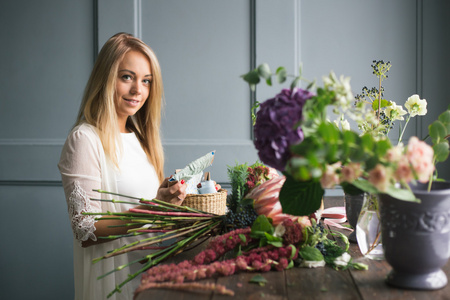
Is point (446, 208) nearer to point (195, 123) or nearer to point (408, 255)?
point (408, 255)

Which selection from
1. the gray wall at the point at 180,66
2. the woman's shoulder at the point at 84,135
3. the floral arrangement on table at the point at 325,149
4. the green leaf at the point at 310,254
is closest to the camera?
the floral arrangement on table at the point at 325,149

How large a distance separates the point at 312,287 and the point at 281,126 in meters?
0.29

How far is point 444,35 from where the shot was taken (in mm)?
2420

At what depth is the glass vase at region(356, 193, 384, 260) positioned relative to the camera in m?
0.88

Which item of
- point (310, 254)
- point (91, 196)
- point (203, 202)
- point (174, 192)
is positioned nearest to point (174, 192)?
point (174, 192)

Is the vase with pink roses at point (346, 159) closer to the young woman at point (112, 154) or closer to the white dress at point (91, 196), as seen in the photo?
the young woman at point (112, 154)

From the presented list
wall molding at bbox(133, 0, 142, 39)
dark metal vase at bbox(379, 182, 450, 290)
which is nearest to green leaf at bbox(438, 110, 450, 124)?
dark metal vase at bbox(379, 182, 450, 290)

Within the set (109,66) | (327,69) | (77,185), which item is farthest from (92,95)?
(327,69)

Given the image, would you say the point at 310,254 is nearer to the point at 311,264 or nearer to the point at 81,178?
the point at 311,264

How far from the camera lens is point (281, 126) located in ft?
2.11

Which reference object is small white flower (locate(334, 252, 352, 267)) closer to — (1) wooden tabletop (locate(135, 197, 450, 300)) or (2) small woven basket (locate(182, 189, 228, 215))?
(1) wooden tabletop (locate(135, 197, 450, 300))

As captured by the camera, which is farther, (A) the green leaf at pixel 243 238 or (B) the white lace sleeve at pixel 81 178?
(B) the white lace sleeve at pixel 81 178

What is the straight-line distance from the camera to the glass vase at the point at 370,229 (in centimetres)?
88

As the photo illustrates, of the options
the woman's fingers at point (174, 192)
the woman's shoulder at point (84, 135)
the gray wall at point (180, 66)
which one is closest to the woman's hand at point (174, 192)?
the woman's fingers at point (174, 192)
